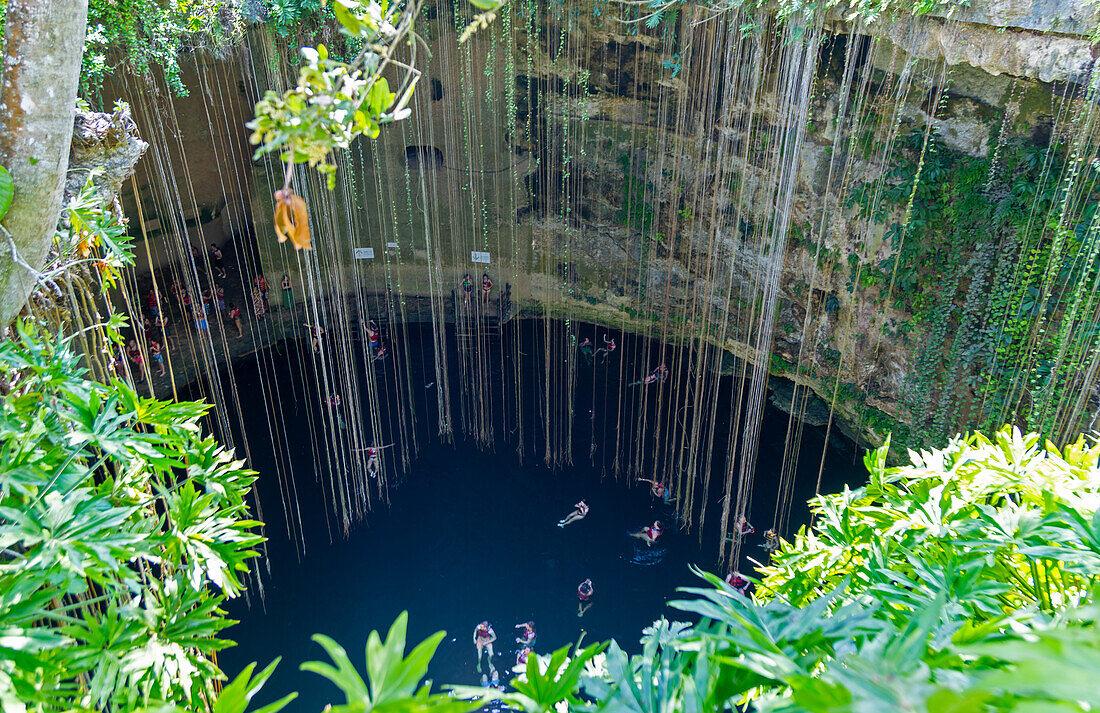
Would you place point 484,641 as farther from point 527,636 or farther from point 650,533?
point 650,533

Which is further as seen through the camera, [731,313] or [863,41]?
[731,313]

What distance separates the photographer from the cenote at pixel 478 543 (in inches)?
183

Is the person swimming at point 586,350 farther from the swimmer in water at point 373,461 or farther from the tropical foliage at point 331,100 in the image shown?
the tropical foliage at point 331,100

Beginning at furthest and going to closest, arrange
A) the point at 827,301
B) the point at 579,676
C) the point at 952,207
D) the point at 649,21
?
the point at 827,301
the point at 649,21
the point at 952,207
the point at 579,676

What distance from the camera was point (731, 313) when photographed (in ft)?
22.8

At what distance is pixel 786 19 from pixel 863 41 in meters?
0.92

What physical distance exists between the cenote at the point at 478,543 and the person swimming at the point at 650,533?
61 millimetres

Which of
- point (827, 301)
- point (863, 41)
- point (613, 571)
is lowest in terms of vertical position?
point (613, 571)

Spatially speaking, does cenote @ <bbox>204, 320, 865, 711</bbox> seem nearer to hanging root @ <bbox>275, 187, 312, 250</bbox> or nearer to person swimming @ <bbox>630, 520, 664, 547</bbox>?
person swimming @ <bbox>630, 520, 664, 547</bbox>

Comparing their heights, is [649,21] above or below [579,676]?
above

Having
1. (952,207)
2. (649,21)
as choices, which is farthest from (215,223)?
(952,207)

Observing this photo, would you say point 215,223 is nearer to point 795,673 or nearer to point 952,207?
point 952,207

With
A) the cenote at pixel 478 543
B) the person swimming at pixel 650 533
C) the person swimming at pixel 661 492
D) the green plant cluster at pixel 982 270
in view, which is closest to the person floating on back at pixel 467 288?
the cenote at pixel 478 543

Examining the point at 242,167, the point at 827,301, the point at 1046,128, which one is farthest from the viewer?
the point at 242,167
